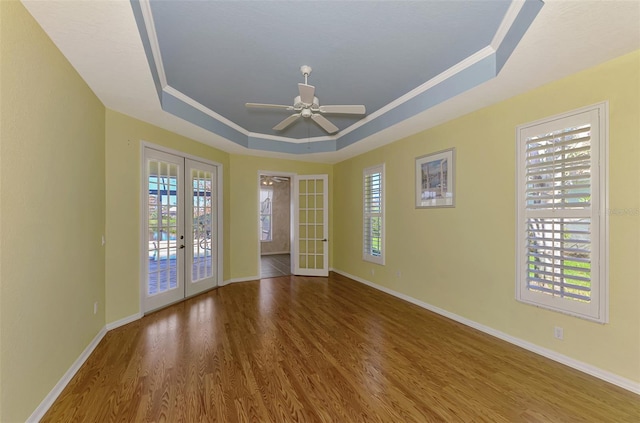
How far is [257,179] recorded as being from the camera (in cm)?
536

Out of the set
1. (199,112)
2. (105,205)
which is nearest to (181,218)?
(105,205)

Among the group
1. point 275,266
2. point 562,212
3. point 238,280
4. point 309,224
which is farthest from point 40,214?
point 275,266

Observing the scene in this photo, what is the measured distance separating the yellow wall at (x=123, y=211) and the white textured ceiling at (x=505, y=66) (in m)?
0.38

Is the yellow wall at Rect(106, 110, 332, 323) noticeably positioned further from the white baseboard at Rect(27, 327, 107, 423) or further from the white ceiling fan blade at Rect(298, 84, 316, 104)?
the white ceiling fan blade at Rect(298, 84, 316, 104)

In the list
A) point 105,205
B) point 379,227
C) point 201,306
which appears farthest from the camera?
point 379,227

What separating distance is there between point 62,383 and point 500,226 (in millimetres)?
4249

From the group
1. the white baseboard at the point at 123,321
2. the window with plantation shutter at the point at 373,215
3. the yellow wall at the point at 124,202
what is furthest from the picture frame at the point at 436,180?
the white baseboard at the point at 123,321

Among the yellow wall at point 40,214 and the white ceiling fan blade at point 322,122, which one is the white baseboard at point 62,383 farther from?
the white ceiling fan blade at point 322,122

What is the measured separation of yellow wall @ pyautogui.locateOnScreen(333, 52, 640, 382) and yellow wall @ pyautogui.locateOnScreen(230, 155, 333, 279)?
235 cm

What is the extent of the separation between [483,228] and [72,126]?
4.23 meters

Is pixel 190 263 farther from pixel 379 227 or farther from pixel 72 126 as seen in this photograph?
pixel 379 227

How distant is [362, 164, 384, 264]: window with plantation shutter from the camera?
468 cm

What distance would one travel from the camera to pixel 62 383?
2.01 meters

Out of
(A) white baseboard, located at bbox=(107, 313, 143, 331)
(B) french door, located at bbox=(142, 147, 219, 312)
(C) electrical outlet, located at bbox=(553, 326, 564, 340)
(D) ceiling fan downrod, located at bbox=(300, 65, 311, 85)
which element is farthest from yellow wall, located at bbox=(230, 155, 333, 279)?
(C) electrical outlet, located at bbox=(553, 326, 564, 340)
